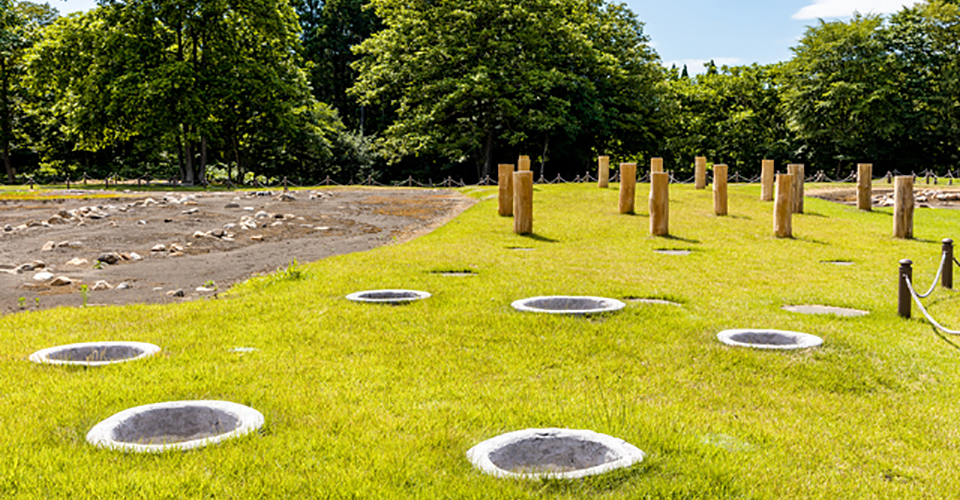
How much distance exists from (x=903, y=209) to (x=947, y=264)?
8.72m

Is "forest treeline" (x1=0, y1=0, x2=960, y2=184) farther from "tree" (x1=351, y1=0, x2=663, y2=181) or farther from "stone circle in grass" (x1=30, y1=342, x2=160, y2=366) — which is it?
"stone circle in grass" (x1=30, y1=342, x2=160, y2=366)

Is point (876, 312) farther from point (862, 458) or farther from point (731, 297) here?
point (862, 458)

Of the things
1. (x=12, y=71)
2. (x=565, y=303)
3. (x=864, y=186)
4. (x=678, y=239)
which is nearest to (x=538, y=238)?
(x=678, y=239)

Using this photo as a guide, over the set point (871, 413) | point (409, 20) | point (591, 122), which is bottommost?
point (871, 413)

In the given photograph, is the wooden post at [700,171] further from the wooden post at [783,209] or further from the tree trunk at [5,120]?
the tree trunk at [5,120]

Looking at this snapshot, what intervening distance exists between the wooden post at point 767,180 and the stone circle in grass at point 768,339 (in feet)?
66.9

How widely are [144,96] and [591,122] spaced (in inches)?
1005

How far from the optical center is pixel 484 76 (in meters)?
38.6

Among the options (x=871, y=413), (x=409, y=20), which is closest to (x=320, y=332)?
(x=871, y=413)

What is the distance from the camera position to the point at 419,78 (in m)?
41.8

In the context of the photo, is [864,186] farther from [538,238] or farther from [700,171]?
[538,238]

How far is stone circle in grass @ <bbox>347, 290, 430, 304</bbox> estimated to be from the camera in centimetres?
877

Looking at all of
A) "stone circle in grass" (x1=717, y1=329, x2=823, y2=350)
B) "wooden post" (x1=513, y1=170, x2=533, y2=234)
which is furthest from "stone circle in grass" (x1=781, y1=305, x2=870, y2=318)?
"wooden post" (x1=513, y1=170, x2=533, y2=234)

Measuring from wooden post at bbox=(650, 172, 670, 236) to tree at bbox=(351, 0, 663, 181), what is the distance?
73.7ft
